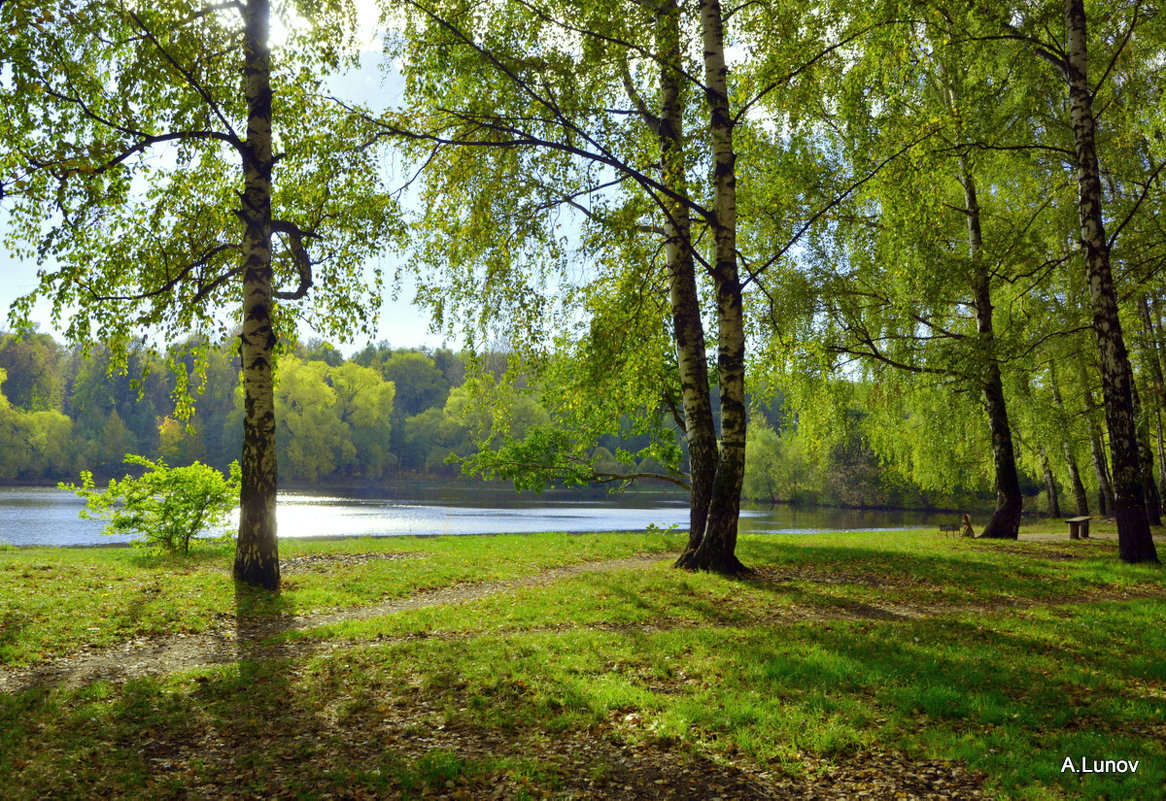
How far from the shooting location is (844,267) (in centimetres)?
1789

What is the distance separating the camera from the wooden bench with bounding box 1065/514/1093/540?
18.4 meters

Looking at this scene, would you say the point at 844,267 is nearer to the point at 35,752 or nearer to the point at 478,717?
the point at 478,717

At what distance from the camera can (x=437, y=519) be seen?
35.8 m

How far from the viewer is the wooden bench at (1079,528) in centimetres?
1841

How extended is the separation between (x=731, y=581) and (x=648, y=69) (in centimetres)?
892

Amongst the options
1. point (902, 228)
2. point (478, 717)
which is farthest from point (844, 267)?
point (478, 717)

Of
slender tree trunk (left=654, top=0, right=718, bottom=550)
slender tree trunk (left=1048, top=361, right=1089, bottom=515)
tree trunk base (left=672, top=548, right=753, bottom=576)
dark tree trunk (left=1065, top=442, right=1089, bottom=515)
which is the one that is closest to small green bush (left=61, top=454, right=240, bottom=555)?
slender tree trunk (left=654, top=0, right=718, bottom=550)

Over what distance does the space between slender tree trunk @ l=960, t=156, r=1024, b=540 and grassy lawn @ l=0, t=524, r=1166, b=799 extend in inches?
261

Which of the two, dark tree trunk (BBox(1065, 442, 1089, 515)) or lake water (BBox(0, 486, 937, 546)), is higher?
dark tree trunk (BBox(1065, 442, 1089, 515))

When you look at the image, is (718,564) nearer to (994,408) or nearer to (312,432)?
(994,408)

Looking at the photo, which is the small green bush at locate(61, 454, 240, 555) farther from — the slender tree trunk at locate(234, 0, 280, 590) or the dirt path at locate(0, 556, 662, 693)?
the dirt path at locate(0, 556, 662, 693)

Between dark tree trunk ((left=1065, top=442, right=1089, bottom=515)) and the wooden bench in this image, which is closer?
the wooden bench

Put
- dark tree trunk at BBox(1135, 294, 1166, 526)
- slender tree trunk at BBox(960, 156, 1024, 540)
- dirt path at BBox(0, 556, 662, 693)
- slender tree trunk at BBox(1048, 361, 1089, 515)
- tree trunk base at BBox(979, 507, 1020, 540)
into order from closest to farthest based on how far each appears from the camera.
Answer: dirt path at BBox(0, 556, 662, 693) < slender tree trunk at BBox(960, 156, 1024, 540) < tree trunk base at BBox(979, 507, 1020, 540) < dark tree trunk at BBox(1135, 294, 1166, 526) < slender tree trunk at BBox(1048, 361, 1089, 515)

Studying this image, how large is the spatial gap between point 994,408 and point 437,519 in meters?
26.1
